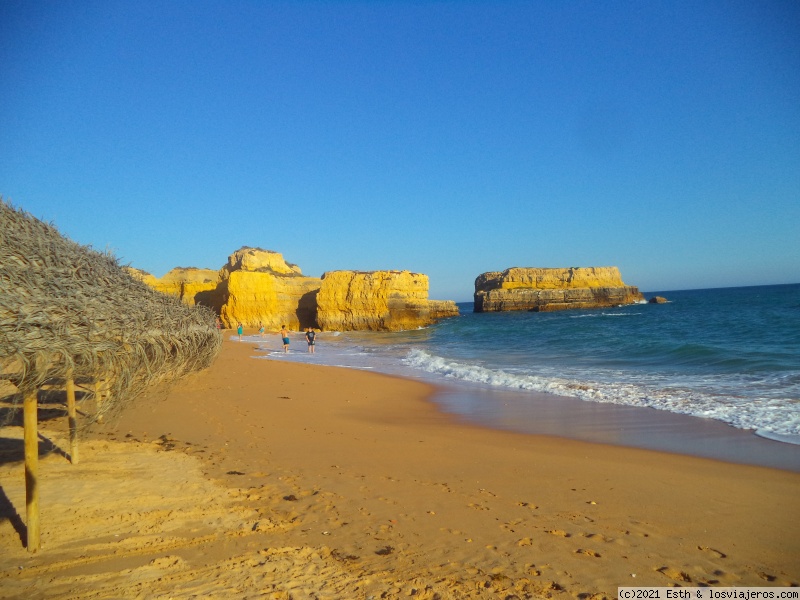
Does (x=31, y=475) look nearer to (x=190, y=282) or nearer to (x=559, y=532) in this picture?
(x=559, y=532)

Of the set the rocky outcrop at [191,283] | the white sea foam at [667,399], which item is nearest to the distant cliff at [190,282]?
the rocky outcrop at [191,283]

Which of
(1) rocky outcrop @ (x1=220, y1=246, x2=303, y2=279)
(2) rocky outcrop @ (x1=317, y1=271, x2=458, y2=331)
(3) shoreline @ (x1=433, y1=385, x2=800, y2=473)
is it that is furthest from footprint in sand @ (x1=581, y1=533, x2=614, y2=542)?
(1) rocky outcrop @ (x1=220, y1=246, x2=303, y2=279)

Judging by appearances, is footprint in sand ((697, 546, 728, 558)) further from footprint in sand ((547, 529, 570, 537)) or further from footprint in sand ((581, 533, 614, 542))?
footprint in sand ((547, 529, 570, 537))

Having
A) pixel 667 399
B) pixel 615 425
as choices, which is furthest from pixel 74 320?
pixel 667 399

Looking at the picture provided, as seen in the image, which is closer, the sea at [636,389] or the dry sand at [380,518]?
the dry sand at [380,518]

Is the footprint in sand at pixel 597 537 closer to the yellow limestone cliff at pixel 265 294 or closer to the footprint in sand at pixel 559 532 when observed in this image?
the footprint in sand at pixel 559 532

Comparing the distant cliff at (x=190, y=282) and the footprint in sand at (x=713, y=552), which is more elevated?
the distant cliff at (x=190, y=282)

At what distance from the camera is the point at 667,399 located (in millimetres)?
11445

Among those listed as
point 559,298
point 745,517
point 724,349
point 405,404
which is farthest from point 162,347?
point 559,298

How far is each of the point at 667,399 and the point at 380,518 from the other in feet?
29.7

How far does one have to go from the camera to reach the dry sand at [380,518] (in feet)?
12.3

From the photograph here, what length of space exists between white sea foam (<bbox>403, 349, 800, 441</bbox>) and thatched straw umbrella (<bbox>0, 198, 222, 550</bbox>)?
951 centimetres

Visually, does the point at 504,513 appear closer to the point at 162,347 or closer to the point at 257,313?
the point at 162,347

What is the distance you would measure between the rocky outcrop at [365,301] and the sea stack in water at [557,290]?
30812 millimetres
